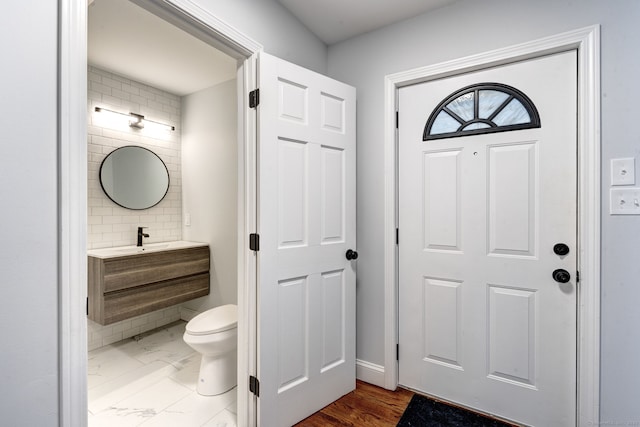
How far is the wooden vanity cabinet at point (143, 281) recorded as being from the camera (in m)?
2.26

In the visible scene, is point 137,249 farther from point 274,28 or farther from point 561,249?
point 561,249

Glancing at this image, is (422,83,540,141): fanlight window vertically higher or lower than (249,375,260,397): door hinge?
higher

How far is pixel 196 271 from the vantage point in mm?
2947

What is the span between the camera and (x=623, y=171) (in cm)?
142

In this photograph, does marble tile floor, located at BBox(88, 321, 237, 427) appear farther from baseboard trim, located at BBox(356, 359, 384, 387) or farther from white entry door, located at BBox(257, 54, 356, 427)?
baseboard trim, located at BBox(356, 359, 384, 387)

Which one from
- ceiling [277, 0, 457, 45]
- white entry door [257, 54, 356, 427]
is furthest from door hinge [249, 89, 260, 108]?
ceiling [277, 0, 457, 45]

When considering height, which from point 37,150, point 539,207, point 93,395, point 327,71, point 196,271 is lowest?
point 93,395

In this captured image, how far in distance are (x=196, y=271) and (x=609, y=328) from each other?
3.02 metres

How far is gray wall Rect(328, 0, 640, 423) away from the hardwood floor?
0.21 m

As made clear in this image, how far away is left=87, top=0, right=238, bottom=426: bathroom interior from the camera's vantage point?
77.3 inches

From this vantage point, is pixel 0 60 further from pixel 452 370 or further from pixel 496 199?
pixel 452 370

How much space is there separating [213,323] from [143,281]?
0.88 metres

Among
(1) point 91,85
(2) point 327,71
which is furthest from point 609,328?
(1) point 91,85

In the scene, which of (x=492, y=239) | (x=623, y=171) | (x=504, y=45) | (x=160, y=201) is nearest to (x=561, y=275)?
(x=492, y=239)
